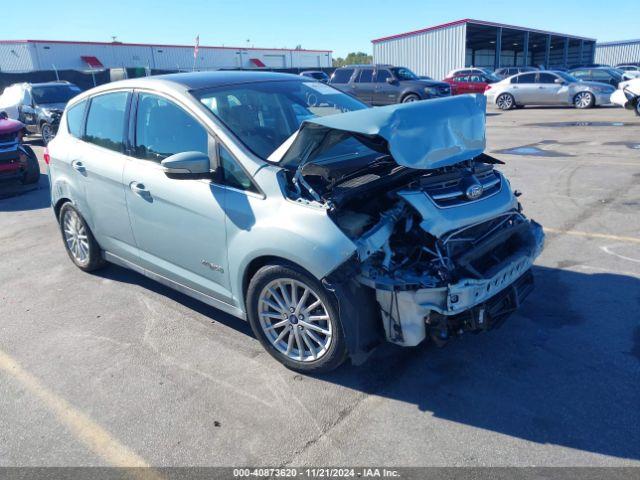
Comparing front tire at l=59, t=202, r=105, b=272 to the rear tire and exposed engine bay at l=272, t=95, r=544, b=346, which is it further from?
the rear tire

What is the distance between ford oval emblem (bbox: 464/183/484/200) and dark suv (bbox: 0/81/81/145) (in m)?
14.7

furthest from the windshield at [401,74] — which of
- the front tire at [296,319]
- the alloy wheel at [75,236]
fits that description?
the front tire at [296,319]

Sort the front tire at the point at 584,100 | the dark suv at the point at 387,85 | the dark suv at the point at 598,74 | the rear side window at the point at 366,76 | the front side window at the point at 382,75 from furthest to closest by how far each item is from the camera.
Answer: the dark suv at the point at 598,74 → the rear side window at the point at 366,76 → the front side window at the point at 382,75 → the front tire at the point at 584,100 → the dark suv at the point at 387,85

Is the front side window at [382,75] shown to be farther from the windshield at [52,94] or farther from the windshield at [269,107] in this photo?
the windshield at [269,107]

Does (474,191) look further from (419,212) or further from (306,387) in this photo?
(306,387)

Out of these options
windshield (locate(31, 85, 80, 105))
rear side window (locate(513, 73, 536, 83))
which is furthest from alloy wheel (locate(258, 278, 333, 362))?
rear side window (locate(513, 73, 536, 83))

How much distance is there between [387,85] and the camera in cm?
2106

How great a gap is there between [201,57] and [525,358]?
52.8 metres

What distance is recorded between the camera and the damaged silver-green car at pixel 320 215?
316 cm

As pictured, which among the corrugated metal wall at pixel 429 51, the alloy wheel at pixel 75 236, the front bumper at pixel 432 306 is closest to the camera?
the front bumper at pixel 432 306

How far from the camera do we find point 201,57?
51.3 m

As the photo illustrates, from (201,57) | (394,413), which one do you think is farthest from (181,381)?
(201,57)

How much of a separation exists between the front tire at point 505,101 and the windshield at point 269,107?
19759mm

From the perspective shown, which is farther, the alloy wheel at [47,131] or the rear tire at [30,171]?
the alloy wheel at [47,131]
